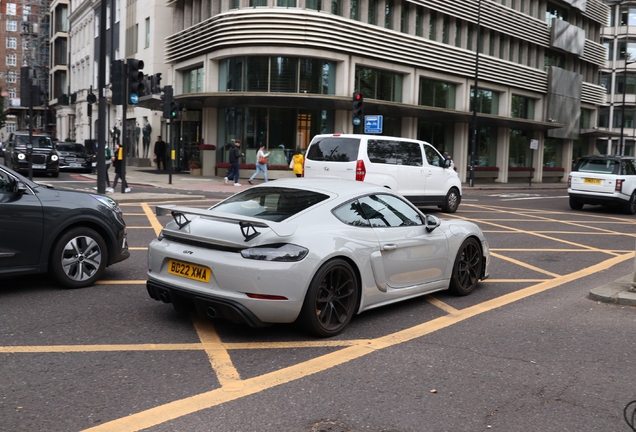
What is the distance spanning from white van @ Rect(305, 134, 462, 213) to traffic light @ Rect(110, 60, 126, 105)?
19.7ft

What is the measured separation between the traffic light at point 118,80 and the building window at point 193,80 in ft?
55.3

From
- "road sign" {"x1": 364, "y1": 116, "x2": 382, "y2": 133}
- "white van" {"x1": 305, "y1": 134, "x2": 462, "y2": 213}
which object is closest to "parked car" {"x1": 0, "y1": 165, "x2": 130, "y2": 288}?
"white van" {"x1": 305, "y1": 134, "x2": 462, "y2": 213}

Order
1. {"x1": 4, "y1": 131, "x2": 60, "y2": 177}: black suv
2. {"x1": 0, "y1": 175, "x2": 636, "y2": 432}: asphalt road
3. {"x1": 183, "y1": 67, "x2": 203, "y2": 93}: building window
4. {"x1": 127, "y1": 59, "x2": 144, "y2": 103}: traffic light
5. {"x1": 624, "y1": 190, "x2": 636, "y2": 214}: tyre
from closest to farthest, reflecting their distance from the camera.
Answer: {"x1": 0, "y1": 175, "x2": 636, "y2": 432}: asphalt road < {"x1": 127, "y1": 59, "x2": 144, "y2": 103}: traffic light < {"x1": 624, "y1": 190, "x2": 636, "y2": 214}: tyre < {"x1": 4, "y1": 131, "x2": 60, "y2": 177}: black suv < {"x1": 183, "y1": 67, "x2": 203, "y2": 93}: building window

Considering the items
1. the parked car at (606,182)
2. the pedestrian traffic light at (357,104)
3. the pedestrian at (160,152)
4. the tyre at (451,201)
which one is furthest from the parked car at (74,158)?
the parked car at (606,182)

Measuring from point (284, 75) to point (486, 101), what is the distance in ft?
54.9

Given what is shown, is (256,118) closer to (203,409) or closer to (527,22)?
(527,22)

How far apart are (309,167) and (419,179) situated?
2.84 m

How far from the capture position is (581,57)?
52.3 m

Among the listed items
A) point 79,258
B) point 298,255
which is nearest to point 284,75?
point 79,258

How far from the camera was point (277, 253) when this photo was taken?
536cm

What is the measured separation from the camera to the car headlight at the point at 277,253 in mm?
5328

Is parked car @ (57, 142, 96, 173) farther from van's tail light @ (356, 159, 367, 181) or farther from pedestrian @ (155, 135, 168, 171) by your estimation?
van's tail light @ (356, 159, 367, 181)

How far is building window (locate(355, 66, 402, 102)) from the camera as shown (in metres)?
33.9

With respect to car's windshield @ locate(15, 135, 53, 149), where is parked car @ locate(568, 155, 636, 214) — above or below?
below
